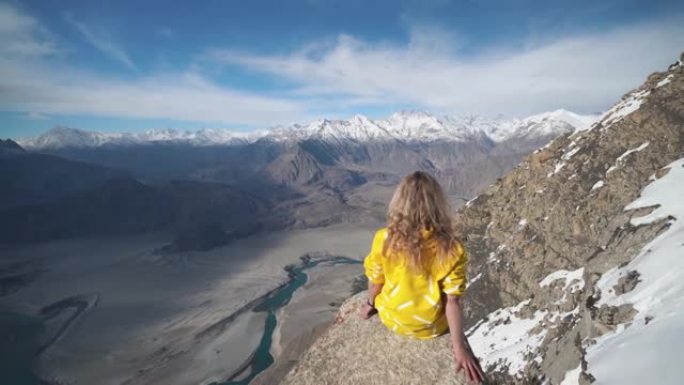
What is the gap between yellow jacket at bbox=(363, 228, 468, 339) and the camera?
5.36 meters

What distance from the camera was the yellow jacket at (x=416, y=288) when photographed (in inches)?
211

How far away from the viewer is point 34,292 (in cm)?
15838

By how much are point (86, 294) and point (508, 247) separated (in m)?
158

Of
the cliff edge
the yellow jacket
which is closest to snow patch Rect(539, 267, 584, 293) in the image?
the cliff edge

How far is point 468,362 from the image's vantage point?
5578 mm

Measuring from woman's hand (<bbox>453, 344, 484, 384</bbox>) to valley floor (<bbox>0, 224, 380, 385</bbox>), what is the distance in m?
92.2

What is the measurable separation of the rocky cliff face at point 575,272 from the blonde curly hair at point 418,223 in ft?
7.16

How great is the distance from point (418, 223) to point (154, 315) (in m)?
149

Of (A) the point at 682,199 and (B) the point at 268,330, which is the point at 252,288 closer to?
(B) the point at 268,330

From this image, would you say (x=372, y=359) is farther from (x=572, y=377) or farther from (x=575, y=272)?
(x=575, y=272)

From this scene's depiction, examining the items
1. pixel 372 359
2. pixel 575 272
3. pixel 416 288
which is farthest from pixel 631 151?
pixel 416 288

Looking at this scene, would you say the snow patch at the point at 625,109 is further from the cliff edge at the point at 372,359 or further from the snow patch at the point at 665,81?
the cliff edge at the point at 372,359

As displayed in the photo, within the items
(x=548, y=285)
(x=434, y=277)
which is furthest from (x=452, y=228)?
(x=548, y=285)

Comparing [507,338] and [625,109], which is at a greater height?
[625,109]
